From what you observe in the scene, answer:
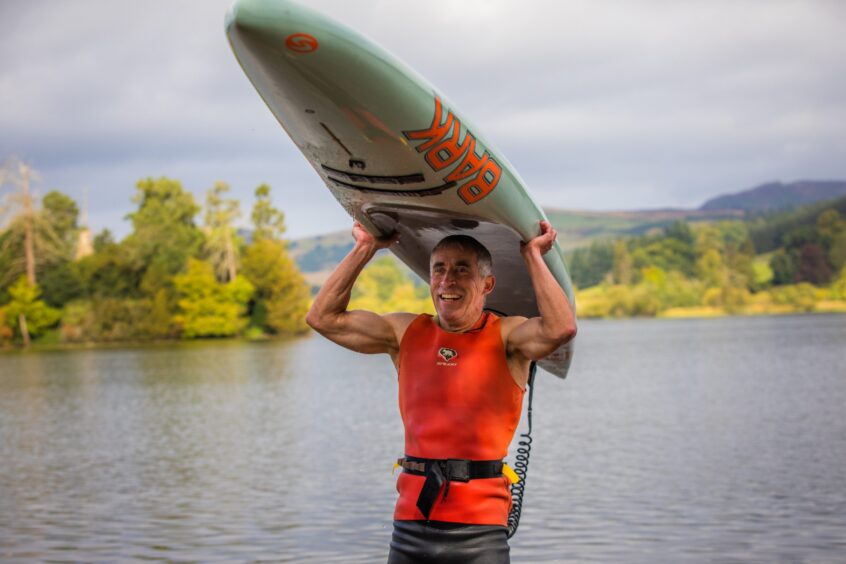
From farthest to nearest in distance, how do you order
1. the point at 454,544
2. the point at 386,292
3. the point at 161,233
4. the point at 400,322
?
the point at 386,292 → the point at 161,233 → the point at 400,322 → the point at 454,544

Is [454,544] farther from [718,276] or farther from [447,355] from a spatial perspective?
[718,276]

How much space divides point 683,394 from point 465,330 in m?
27.1

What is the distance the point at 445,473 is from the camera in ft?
13.8

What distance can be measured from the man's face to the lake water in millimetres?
6716

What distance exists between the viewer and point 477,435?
4.23 meters

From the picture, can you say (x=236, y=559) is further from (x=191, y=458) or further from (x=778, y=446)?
(x=778, y=446)

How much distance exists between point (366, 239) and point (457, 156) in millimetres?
695

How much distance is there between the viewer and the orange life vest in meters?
4.20

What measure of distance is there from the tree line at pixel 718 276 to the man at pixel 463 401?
144 m

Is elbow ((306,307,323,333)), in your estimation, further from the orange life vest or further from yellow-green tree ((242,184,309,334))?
yellow-green tree ((242,184,309,334))

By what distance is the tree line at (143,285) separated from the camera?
316 feet

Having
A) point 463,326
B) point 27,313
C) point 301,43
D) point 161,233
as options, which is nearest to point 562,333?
point 463,326

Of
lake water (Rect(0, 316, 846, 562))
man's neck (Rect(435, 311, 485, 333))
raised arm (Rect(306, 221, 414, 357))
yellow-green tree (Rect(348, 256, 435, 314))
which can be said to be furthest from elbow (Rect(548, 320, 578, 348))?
yellow-green tree (Rect(348, 256, 435, 314))

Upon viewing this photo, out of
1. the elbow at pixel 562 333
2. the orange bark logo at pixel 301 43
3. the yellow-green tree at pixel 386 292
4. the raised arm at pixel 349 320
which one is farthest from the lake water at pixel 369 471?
the yellow-green tree at pixel 386 292
